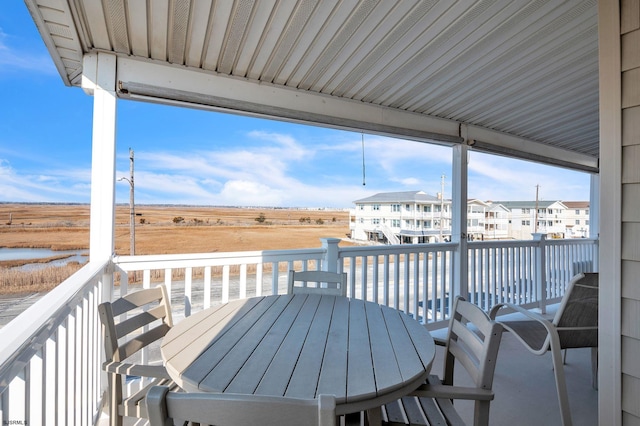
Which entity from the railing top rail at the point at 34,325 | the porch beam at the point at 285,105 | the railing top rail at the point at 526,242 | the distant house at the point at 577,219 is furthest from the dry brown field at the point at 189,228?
the distant house at the point at 577,219

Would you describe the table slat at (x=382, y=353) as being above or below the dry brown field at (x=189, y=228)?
below

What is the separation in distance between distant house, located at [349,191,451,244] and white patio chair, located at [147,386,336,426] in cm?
296

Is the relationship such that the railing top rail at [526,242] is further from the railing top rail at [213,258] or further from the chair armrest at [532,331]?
the railing top rail at [213,258]

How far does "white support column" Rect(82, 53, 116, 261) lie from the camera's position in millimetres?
2270

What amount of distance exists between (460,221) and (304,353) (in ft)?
10.2

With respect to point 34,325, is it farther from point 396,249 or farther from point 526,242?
point 526,242

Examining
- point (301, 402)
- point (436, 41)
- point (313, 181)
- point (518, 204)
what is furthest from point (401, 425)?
point (518, 204)

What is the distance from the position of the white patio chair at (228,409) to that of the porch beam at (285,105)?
2.37 metres

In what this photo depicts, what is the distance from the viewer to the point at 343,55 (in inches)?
96.3

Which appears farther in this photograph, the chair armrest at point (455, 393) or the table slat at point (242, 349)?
the chair armrest at point (455, 393)

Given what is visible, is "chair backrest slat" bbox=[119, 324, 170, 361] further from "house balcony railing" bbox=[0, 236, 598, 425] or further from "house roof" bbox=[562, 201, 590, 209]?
"house roof" bbox=[562, 201, 590, 209]

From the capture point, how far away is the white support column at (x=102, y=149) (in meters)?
2.27

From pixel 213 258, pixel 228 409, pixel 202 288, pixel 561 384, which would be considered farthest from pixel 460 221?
pixel 228 409

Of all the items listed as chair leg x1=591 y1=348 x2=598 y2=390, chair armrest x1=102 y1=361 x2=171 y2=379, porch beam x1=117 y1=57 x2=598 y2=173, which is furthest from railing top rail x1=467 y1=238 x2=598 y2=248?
chair armrest x1=102 y1=361 x2=171 y2=379
